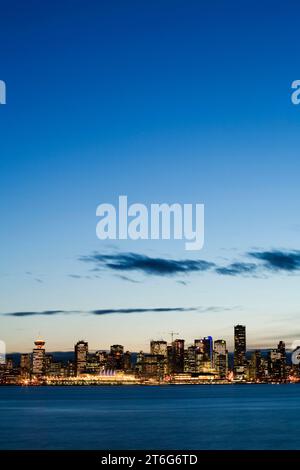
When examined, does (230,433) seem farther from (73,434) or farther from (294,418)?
(294,418)

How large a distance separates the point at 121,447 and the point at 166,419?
32.3 metres

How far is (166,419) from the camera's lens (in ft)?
282

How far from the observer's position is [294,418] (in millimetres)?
87312

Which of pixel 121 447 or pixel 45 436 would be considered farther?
pixel 45 436
